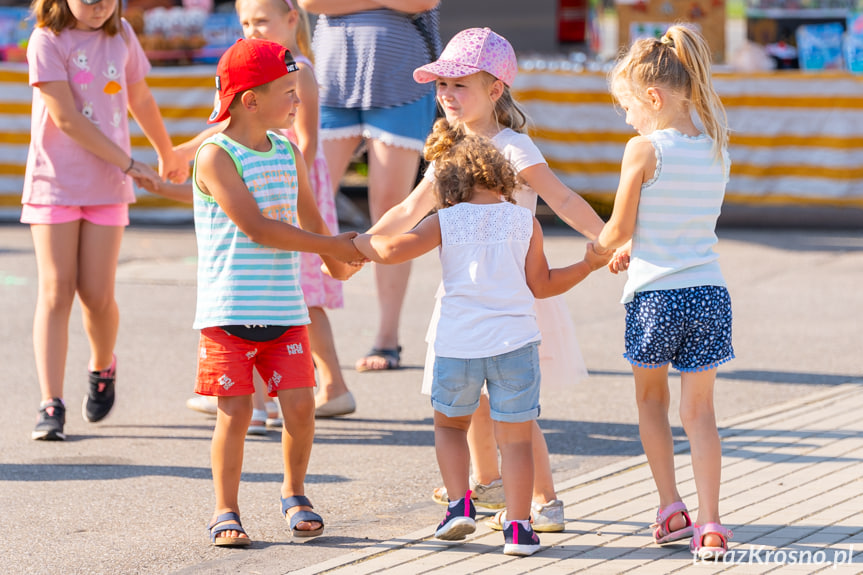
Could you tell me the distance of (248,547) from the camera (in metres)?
3.99

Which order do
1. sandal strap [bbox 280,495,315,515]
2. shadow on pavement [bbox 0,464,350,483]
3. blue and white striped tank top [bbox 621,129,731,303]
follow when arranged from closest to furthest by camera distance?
blue and white striped tank top [bbox 621,129,731,303], sandal strap [bbox 280,495,315,515], shadow on pavement [bbox 0,464,350,483]

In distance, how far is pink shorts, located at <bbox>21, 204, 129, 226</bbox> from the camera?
5230 mm

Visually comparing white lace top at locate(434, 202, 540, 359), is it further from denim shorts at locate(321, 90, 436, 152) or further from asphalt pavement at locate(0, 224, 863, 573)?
denim shorts at locate(321, 90, 436, 152)

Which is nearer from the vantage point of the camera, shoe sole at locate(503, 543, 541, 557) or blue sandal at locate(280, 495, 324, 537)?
shoe sole at locate(503, 543, 541, 557)

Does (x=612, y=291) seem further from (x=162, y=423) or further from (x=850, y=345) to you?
(x=162, y=423)

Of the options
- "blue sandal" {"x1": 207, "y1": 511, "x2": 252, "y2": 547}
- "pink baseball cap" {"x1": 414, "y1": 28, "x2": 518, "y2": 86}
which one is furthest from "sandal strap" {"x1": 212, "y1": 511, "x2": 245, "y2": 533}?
"pink baseball cap" {"x1": 414, "y1": 28, "x2": 518, "y2": 86}

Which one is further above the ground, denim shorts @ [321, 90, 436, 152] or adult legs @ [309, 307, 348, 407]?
denim shorts @ [321, 90, 436, 152]

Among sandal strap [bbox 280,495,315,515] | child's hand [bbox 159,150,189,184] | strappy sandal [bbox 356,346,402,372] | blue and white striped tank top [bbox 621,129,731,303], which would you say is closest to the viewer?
blue and white striped tank top [bbox 621,129,731,303]

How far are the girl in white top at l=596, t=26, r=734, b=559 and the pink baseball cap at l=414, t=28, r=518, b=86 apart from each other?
463 millimetres

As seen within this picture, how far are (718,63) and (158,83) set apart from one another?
5740 millimetres

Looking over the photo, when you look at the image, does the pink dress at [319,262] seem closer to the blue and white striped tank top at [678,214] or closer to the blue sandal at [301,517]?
the blue sandal at [301,517]

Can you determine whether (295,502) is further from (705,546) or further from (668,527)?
(705,546)

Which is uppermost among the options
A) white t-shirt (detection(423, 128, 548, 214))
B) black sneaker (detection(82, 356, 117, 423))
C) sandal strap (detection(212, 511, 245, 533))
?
white t-shirt (detection(423, 128, 548, 214))

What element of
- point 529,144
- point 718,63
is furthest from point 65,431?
point 718,63
